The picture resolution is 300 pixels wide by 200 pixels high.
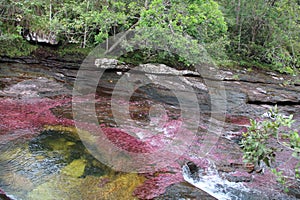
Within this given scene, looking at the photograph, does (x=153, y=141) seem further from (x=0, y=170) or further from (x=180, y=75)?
(x=180, y=75)

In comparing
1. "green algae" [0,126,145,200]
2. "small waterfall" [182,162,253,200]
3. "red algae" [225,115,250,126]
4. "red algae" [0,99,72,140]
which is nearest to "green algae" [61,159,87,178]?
"green algae" [0,126,145,200]

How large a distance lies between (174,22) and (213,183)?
8525 millimetres

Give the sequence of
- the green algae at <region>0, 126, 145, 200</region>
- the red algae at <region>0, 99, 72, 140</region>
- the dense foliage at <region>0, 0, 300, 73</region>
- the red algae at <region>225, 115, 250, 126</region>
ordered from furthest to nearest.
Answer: the dense foliage at <region>0, 0, 300, 73</region>
the red algae at <region>225, 115, 250, 126</region>
the red algae at <region>0, 99, 72, 140</region>
the green algae at <region>0, 126, 145, 200</region>

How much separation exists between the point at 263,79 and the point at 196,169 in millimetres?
13465

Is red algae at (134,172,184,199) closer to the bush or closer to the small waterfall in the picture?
the small waterfall

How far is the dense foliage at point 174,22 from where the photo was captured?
13.3 m

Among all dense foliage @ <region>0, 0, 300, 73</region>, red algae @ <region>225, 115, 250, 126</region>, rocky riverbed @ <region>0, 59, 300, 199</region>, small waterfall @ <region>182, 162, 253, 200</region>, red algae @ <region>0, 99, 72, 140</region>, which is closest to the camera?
rocky riverbed @ <region>0, 59, 300, 199</region>

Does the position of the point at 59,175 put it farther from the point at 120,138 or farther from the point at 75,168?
the point at 120,138

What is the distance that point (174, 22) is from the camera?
1273 centimetres

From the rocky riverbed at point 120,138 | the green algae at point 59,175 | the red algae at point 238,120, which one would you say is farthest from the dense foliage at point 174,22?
the green algae at point 59,175

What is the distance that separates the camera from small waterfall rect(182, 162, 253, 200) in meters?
6.03

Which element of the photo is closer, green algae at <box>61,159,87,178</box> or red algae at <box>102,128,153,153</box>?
green algae at <box>61,159,87,178</box>

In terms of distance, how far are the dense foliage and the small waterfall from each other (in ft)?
25.6

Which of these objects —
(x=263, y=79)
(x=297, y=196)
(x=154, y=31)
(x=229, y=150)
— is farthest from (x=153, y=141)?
(x=263, y=79)
